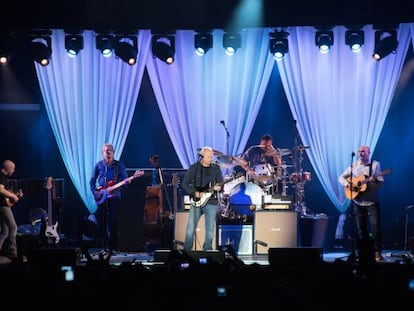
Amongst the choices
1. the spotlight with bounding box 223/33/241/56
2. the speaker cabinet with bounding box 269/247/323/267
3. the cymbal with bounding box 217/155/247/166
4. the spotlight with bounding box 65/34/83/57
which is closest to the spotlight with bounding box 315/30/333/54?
the spotlight with bounding box 223/33/241/56

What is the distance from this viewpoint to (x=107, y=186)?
13812 mm

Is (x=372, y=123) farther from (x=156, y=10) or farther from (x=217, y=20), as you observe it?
(x=156, y=10)

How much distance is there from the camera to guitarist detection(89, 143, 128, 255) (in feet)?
45.5

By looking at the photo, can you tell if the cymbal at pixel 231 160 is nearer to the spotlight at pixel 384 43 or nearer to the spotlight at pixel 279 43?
the spotlight at pixel 279 43

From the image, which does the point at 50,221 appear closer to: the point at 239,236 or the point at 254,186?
the point at 239,236

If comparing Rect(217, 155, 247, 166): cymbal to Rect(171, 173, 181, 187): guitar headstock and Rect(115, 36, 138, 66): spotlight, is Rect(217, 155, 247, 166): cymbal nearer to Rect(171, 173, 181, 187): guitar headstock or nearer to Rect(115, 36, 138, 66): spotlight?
Rect(171, 173, 181, 187): guitar headstock

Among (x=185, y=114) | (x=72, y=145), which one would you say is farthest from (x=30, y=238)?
(x=185, y=114)

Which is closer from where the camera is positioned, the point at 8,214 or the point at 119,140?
the point at 8,214

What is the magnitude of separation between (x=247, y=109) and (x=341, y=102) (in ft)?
6.31

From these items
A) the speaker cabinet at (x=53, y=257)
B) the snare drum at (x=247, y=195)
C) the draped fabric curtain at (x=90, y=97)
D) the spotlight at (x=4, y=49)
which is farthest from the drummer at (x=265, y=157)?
the speaker cabinet at (x=53, y=257)

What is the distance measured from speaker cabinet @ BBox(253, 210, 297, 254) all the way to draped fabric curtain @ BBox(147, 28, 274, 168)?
80.9 inches

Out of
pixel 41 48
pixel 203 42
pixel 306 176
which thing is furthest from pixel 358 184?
pixel 41 48

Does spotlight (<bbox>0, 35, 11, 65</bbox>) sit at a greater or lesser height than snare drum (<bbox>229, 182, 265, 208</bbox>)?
greater

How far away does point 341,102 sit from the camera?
50.0 ft
